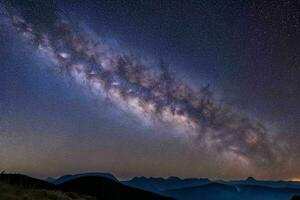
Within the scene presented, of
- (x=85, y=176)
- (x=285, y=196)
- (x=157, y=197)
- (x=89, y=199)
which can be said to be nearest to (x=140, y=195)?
(x=157, y=197)

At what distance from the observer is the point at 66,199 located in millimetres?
23094

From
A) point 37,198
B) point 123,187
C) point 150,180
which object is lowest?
point 37,198

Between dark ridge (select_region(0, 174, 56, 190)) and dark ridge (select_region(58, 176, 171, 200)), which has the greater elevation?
dark ridge (select_region(58, 176, 171, 200))

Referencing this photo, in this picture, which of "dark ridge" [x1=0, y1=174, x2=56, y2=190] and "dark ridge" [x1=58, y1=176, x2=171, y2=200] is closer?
"dark ridge" [x1=0, y1=174, x2=56, y2=190]

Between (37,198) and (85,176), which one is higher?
(85,176)

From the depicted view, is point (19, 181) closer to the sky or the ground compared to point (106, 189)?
closer to the ground

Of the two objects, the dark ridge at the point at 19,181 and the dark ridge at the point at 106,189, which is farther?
→ the dark ridge at the point at 106,189

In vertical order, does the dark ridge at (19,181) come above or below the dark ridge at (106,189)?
below

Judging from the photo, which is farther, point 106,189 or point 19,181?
point 106,189

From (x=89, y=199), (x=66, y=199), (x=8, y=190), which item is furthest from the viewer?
(x=89, y=199)

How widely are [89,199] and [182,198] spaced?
17836 centimetres

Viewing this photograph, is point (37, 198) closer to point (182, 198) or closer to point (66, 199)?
point (66, 199)

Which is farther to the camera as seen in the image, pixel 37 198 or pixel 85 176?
pixel 85 176

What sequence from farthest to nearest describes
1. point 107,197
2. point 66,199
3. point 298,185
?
1. point 298,185
2. point 107,197
3. point 66,199
